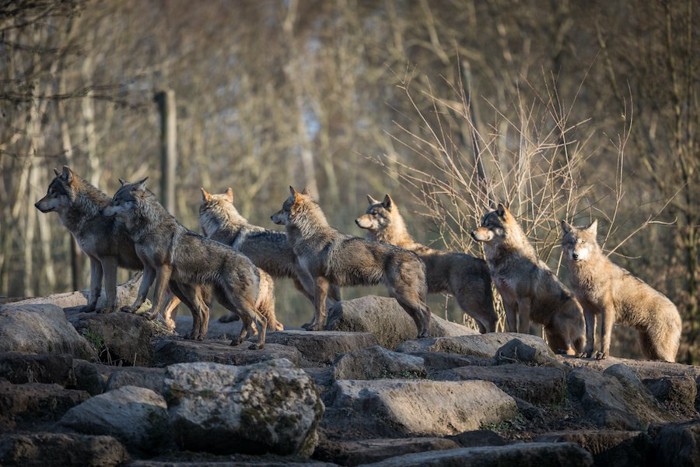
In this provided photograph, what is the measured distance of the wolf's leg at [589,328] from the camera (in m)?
12.4

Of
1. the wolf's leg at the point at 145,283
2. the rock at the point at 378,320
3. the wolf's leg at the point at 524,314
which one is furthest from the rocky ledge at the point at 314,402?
the wolf's leg at the point at 524,314

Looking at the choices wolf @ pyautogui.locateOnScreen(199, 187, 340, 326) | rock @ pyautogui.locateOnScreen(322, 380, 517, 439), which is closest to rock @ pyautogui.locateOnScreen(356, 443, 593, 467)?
rock @ pyautogui.locateOnScreen(322, 380, 517, 439)

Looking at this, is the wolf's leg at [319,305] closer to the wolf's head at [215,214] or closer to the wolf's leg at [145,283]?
the wolf's head at [215,214]

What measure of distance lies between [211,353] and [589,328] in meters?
5.33

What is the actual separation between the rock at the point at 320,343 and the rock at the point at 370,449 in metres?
2.68

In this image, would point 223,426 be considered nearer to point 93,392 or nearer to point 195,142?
point 93,392

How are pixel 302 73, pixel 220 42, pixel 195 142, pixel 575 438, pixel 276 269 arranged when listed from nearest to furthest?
pixel 575 438
pixel 276 269
pixel 195 142
pixel 220 42
pixel 302 73

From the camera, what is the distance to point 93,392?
8234 millimetres

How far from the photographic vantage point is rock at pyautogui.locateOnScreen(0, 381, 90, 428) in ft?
24.5

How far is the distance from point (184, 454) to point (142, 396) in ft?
2.13

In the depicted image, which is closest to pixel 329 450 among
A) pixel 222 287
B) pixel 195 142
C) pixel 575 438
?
pixel 575 438

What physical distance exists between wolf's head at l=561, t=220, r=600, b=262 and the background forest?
43.5 inches

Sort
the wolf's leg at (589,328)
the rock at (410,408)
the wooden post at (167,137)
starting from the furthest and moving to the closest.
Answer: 1. the wooden post at (167,137)
2. the wolf's leg at (589,328)
3. the rock at (410,408)

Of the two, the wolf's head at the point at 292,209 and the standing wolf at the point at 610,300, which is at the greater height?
the wolf's head at the point at 292,209
